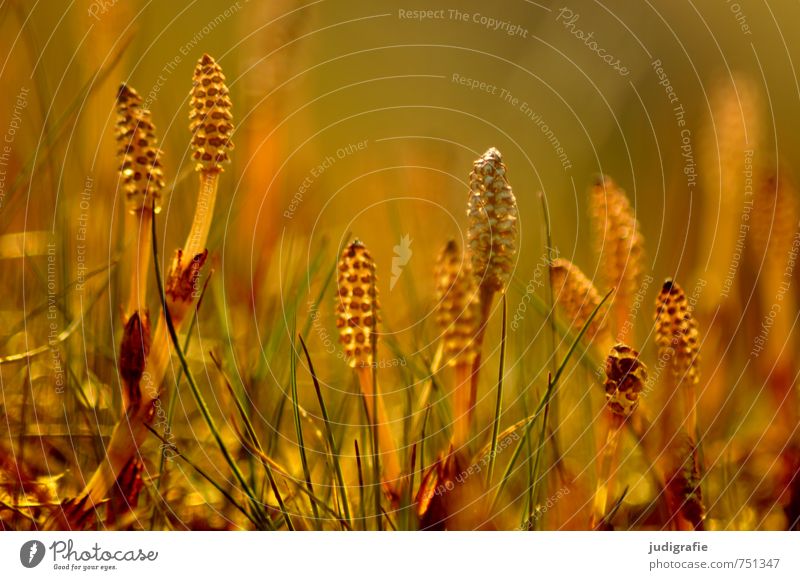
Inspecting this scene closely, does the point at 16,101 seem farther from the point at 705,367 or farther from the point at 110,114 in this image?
the point at 705,367

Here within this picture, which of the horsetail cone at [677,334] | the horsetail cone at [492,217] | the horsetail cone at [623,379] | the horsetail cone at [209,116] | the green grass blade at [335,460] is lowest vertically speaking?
the green grass blade at [335,460]

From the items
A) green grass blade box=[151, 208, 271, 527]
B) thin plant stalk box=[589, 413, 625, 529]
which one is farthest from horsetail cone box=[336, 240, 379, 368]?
thin plant stalk box=[589, 413, 625, 529]

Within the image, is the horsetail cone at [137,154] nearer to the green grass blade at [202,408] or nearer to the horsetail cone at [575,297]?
the green grass blade at [202,408]

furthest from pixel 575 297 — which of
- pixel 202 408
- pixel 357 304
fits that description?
pixel 202 408

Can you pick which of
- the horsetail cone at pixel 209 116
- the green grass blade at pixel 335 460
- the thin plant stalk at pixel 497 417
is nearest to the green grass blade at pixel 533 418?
the thin plant stalk at pixel 497 417

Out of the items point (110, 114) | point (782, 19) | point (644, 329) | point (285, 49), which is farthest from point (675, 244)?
point (110, 114)
